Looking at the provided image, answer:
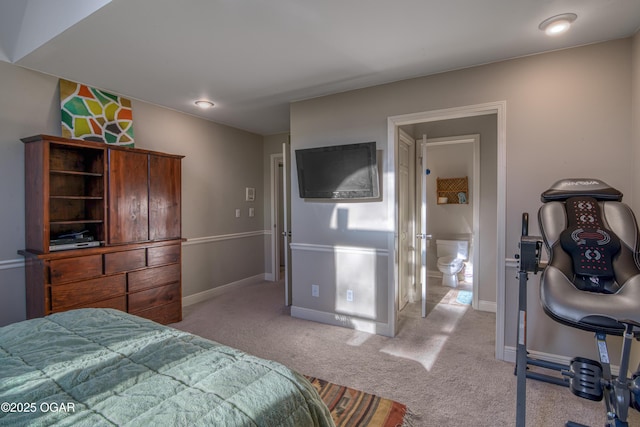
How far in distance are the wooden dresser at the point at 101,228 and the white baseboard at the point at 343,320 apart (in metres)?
1.36

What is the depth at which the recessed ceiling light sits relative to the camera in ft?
11.9

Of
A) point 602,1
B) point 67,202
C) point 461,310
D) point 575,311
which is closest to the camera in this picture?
point 575,311

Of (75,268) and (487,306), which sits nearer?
(75,268)

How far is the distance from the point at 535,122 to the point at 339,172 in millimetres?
1722

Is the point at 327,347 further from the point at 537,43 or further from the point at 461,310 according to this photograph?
the point at 537,43

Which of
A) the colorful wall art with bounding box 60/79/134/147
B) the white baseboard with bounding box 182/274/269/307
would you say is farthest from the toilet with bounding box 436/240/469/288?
the colorful wall art with bounding box 60/79/134/147

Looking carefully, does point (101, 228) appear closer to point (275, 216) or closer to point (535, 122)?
point (275, 216)

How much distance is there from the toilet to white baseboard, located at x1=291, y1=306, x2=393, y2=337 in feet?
6.48

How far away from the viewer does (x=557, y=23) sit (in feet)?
6.64

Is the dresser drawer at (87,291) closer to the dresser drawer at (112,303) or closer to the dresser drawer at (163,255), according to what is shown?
the dresser drawer at (112,303)

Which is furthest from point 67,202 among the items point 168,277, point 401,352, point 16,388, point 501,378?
point 501,378

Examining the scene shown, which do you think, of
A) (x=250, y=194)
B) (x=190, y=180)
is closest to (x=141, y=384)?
(x=190, y=180)

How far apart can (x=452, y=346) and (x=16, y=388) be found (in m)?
2.95

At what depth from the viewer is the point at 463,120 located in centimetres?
395
